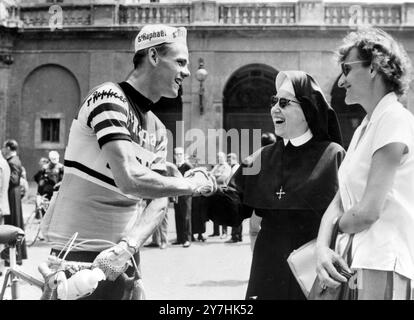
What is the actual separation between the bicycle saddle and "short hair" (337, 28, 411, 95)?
8.08 ft

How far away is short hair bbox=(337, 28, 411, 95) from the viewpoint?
260cm

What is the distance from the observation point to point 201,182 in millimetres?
2811

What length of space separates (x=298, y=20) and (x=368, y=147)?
19.4 m

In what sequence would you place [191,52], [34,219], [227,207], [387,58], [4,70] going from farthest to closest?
[4,70]
[191,52]
[34,219]
[227,207]
[387,58]

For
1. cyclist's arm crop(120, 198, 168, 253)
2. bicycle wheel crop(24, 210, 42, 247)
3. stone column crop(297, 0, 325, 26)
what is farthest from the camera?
stone column crop(297, 0, 325, 26)

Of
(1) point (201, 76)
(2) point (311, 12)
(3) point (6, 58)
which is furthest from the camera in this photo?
(3) point (6, 58)

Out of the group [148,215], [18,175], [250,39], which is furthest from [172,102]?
[148,215]

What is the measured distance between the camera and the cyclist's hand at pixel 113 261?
7.88ft

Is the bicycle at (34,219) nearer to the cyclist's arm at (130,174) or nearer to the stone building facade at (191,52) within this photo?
the stone building facade at (191,52)

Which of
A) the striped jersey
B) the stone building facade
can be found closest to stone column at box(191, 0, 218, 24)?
the stone building facade

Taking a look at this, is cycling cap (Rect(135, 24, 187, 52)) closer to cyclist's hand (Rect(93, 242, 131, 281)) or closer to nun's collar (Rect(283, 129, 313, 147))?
nun's collar (Rect(283, 129, 313, 147))

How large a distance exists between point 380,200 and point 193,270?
21.6ft

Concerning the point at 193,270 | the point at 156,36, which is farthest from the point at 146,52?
the point at 193,270

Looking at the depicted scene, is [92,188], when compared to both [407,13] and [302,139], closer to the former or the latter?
[302,139]
